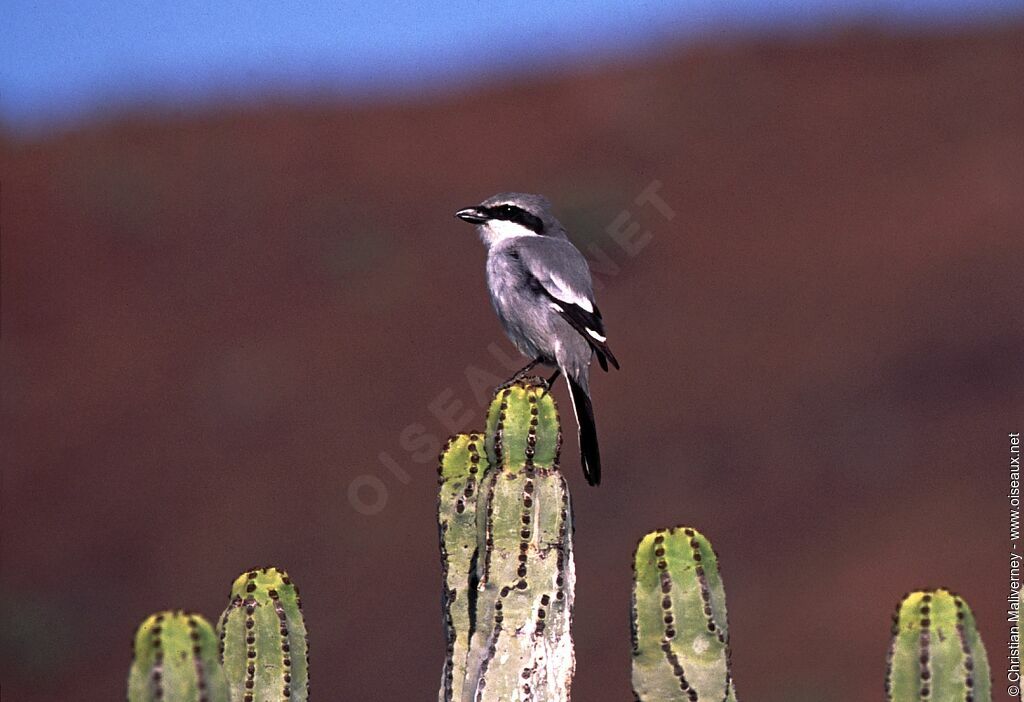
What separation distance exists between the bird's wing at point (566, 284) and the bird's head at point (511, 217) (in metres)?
0.26

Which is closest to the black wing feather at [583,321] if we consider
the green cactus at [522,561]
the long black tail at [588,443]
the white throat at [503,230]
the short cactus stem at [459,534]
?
the long black tail at [588,443]

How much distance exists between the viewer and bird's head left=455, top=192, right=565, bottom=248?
8516mm

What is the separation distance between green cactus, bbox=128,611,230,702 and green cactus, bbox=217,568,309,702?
3.05 ft

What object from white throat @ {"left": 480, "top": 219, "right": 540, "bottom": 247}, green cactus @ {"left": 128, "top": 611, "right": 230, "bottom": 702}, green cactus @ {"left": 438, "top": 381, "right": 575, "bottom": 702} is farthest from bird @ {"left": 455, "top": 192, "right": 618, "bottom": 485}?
green cactus @ {"left": 128, "top": 611, "right": 230, "bottom": 702}

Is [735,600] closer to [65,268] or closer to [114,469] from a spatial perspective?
[114,469]

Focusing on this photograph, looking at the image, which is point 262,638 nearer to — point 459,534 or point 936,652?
point 459,534

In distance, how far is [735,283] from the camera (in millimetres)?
24438

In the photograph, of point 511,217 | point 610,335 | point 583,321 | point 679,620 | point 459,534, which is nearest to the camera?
point 679,620

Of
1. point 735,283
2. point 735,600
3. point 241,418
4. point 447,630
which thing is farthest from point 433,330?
point 447,630

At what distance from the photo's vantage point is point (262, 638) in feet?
18.4

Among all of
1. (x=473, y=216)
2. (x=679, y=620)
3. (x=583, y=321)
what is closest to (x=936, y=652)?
(x=679, y=620)

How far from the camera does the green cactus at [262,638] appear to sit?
5.58 meters

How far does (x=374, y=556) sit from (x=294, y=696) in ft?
40.7

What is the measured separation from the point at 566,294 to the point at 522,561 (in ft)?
8.49
